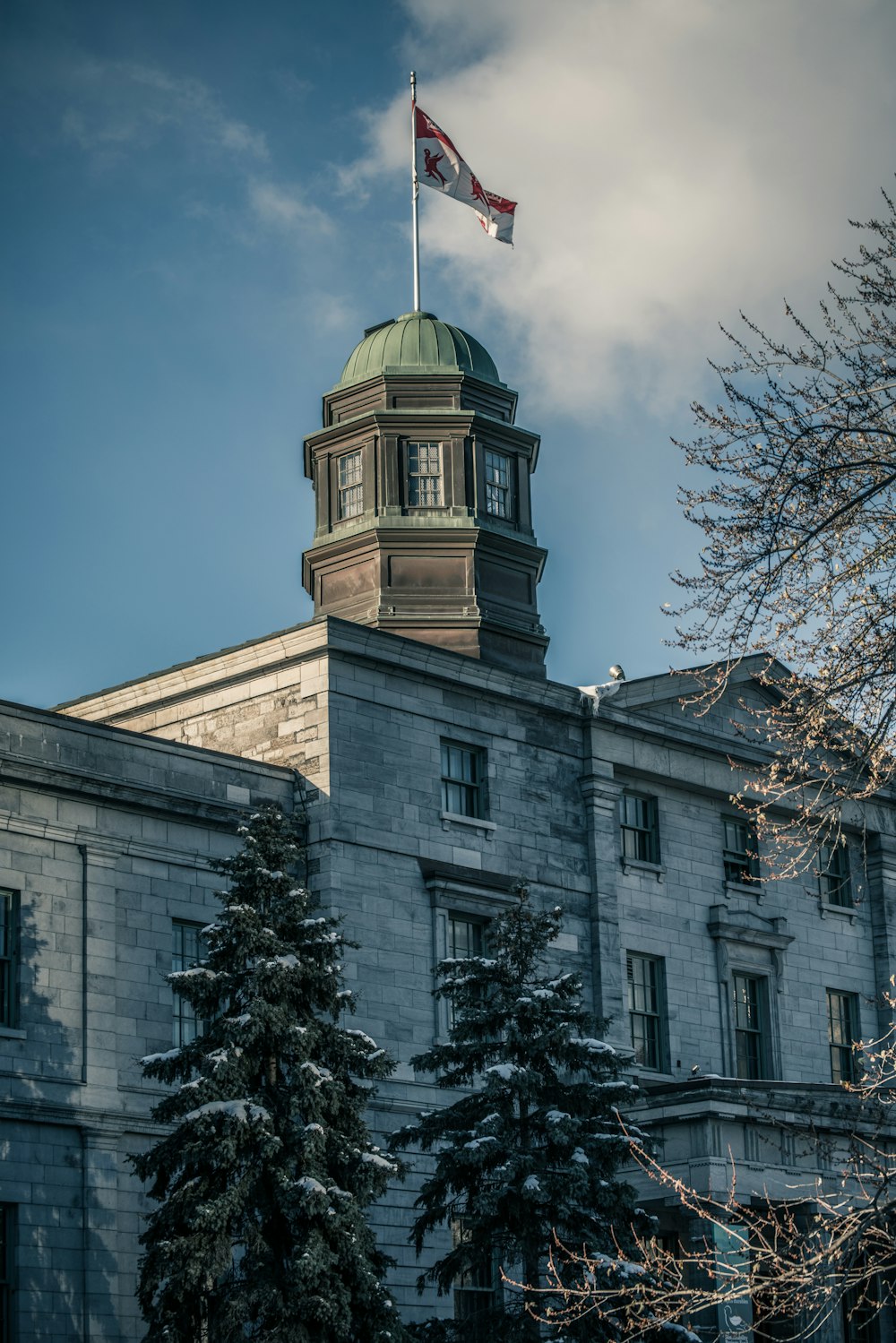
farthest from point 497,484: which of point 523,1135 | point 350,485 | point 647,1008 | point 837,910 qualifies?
point 523,1135

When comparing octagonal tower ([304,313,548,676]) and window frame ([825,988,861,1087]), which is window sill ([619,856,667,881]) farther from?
window frame ([825,988,861,1087])

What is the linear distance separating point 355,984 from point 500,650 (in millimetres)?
8691

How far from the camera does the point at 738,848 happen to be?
40.6 m

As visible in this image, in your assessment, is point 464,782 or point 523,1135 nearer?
point 523,1135

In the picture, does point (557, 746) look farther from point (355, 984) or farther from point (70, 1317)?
point (70, 1317)

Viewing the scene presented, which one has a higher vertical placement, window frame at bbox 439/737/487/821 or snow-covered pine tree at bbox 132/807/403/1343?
window frame at bbox 439/737/487/821

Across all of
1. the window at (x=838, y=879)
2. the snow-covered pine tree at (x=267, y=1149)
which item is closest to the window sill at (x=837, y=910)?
the window at (x=838, y=879)

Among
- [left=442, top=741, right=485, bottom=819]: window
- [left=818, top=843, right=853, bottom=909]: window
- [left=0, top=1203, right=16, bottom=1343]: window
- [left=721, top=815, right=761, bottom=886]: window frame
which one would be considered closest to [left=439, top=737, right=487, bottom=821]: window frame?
[left=442, top=741, right=485, bottom=819]: window

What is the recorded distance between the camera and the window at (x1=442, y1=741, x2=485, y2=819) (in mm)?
35312

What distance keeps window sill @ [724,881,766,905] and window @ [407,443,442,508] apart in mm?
9351

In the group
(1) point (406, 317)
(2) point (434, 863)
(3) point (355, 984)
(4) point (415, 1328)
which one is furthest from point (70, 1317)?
(1) point (406, 317)

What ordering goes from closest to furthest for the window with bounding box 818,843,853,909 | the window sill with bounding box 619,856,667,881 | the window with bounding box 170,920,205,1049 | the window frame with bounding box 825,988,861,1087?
the window with bounding box 170,920,205,1049, the window sill with bounding box 619,856,667,881, the window frame with bounding box 825,988,861,1087, the window with bounding box 818,843,853,909

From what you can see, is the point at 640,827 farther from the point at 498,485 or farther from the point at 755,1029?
the point at 498,485

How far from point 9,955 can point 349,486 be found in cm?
1401
